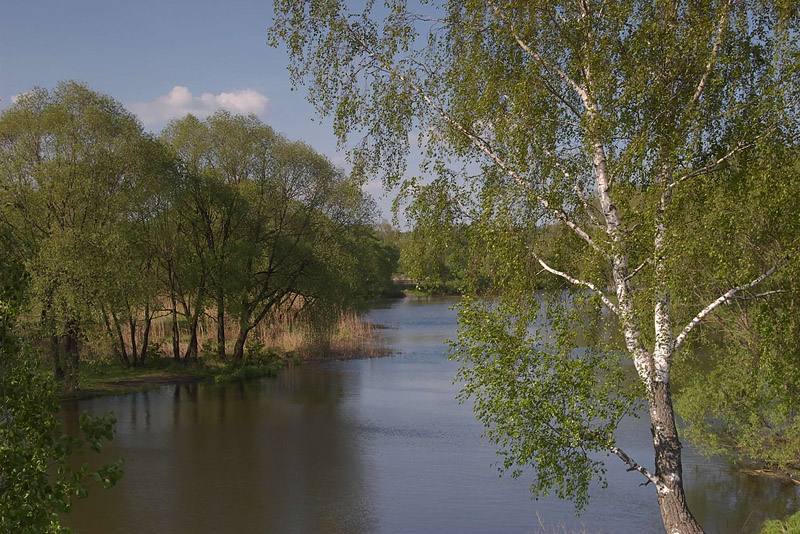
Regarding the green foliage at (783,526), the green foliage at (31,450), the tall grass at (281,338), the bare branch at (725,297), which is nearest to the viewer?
the green foliage at (31,450)

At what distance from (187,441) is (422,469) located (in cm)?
651

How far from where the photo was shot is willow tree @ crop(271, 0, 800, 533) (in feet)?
27.3

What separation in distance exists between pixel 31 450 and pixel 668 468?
6.92m

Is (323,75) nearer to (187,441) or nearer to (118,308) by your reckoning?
(187,441)

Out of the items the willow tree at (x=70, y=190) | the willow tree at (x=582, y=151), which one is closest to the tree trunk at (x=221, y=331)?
the willow tree at (x=70, y=190)

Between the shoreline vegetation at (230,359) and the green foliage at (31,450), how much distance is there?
54.8ft

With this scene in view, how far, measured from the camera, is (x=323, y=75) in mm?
10164

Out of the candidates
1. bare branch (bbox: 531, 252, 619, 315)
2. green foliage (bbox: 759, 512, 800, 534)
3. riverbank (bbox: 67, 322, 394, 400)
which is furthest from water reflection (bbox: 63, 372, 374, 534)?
green foliage (bbox: 759, 512, 800, 534)

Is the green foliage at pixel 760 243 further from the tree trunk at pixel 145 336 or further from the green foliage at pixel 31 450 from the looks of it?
the tree trunk at pixel 145 336

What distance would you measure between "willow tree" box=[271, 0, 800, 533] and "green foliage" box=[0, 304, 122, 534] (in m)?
4.54

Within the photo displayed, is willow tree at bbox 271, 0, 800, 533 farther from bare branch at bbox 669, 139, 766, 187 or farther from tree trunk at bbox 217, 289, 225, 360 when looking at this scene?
tree trunk at bbox 217, 289, 225, 360

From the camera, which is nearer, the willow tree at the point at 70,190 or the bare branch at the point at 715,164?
the bare branch at the point at 715,164

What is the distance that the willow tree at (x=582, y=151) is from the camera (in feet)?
27.3

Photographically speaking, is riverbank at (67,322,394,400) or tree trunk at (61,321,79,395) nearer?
tree trunk at (61,321,79,395)
